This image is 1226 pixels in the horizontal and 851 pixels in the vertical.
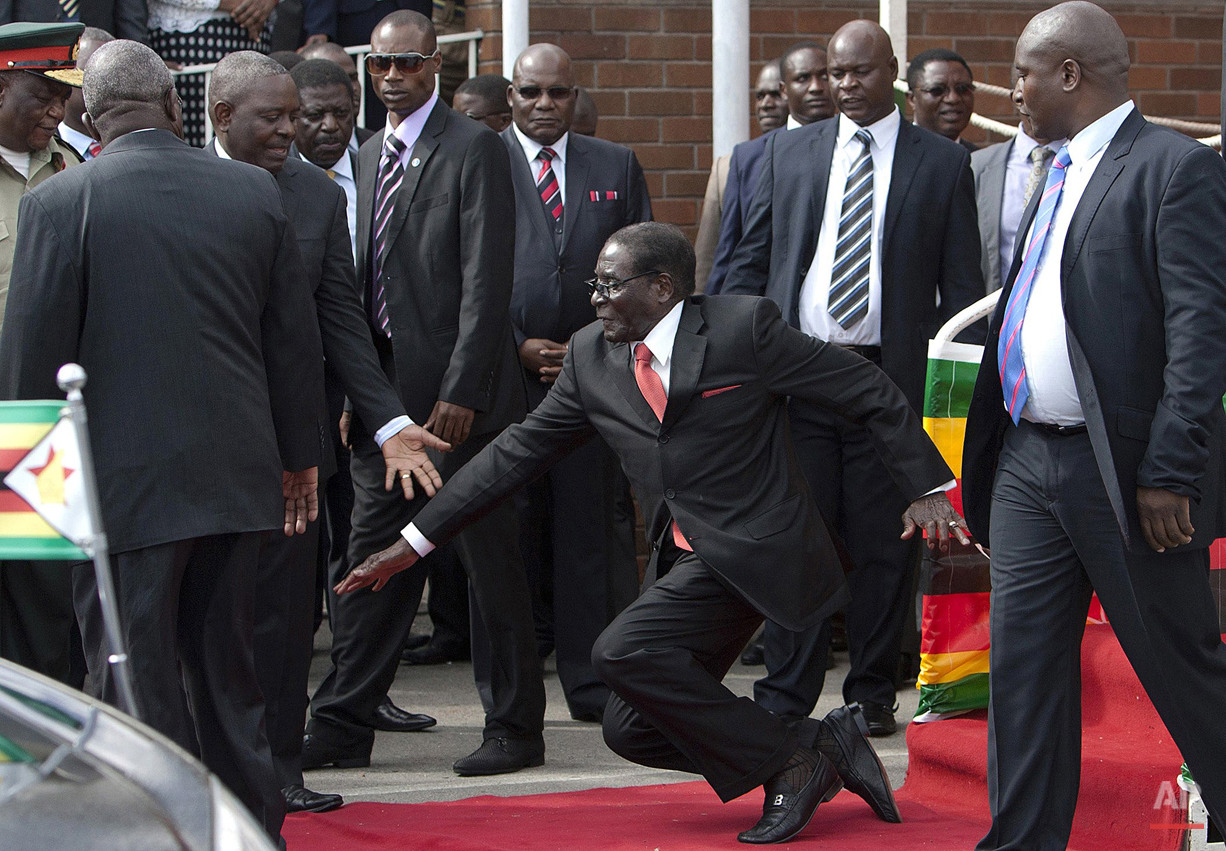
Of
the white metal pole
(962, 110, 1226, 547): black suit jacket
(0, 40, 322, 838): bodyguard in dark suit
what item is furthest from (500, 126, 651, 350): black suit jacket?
(962, 110, 1226, 547): black suit jacket

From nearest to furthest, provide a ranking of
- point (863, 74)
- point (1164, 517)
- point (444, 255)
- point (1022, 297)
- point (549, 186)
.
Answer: point (1164, 517)
point (1022, 297)
point (444, 255)
point (863, 74)
point (549, 186)

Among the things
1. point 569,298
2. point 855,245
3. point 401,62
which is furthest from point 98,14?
point 855,245

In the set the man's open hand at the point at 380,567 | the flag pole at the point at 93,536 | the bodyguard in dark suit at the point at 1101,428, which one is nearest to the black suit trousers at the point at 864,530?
the man's open hand at the point at 380,567

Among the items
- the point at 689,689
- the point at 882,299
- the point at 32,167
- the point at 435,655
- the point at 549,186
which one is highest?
the point at 32,167

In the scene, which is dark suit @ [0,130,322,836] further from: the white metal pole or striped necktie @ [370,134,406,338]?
the white metal pole

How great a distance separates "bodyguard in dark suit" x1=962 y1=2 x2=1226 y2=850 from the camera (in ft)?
12.8

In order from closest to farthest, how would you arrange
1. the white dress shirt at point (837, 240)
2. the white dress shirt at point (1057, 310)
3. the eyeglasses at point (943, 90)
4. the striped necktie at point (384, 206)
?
the white dress shirt at point (1057, 310), the striped necktie at point (384, 206), the white dress shirt at point (837, 240), the eyeglasses at point (943, 90)

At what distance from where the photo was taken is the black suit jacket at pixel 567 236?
652 cm

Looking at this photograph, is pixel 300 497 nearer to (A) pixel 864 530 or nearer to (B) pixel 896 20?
(A) pixel 864 530

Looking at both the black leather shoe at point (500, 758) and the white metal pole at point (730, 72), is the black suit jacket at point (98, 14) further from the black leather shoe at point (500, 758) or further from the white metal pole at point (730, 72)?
the black leather shoe at point (500, 758)

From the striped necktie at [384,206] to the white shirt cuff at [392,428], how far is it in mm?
885

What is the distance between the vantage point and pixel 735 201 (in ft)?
22.1

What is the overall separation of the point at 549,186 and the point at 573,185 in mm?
95

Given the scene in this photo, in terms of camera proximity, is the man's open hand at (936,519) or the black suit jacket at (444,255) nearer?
the man's open hand at (936,519)
